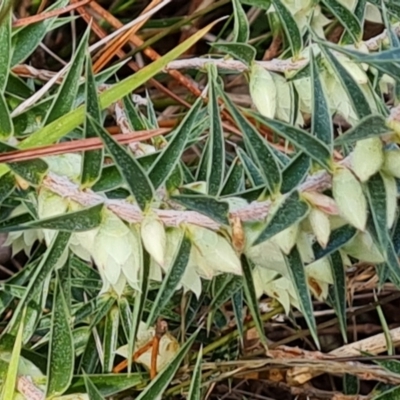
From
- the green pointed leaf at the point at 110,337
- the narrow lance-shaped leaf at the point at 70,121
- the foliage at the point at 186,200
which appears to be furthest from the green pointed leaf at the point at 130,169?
the green pointed leaf at the point at 110,337

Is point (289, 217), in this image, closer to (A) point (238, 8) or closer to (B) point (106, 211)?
(B) point (106, 211)

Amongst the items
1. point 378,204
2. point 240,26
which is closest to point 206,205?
point 378,204

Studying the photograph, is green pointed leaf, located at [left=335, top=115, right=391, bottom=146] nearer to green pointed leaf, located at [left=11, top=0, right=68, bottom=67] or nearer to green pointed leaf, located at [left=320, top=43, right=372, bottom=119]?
green pointed leaf, located at [left=320, top=43, right=372, bottom=119]

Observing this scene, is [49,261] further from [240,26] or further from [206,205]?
[240,26]

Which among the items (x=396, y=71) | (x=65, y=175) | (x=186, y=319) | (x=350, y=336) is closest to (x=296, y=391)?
(x=186, y=319)

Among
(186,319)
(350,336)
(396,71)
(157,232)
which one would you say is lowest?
(350,336)

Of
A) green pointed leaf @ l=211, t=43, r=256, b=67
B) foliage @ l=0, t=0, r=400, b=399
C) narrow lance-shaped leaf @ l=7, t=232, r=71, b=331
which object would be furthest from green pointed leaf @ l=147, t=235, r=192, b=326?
green pointed leaf @ l=211, t=43, r=256, b=67
